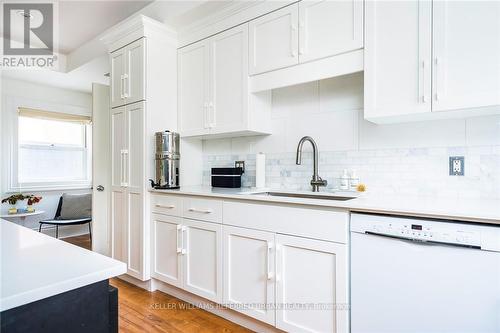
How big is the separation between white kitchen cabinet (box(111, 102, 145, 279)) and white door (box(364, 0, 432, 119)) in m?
1.90

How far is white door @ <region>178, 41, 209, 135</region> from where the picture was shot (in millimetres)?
2564

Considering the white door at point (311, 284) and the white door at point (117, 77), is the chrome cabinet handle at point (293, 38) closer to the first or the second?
the white door at point (311, 284)

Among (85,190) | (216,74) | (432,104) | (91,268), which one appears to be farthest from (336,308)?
(85,190)

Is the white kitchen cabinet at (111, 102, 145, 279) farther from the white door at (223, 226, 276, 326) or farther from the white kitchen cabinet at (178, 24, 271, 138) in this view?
the white door at (223, 226, 276, 326)

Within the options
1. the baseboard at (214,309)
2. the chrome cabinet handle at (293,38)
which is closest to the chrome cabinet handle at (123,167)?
the baseboard at (214,309)

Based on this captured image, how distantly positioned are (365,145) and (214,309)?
5.29 ft

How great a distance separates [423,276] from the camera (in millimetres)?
1271

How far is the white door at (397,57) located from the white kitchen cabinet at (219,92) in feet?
3.04

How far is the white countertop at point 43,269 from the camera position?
0.55 meters

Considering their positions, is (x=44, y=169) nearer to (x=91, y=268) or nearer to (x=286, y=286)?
(x=286, y=286)

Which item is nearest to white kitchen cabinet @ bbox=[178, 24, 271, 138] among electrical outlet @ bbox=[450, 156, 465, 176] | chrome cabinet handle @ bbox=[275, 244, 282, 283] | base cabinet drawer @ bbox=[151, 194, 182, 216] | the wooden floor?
base cabinet drawer @ bbox=[151, 194, 182, 216]

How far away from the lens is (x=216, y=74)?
2475mm

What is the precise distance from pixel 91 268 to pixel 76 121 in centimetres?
498

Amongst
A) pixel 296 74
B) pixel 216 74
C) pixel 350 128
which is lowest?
pixel 350 128
